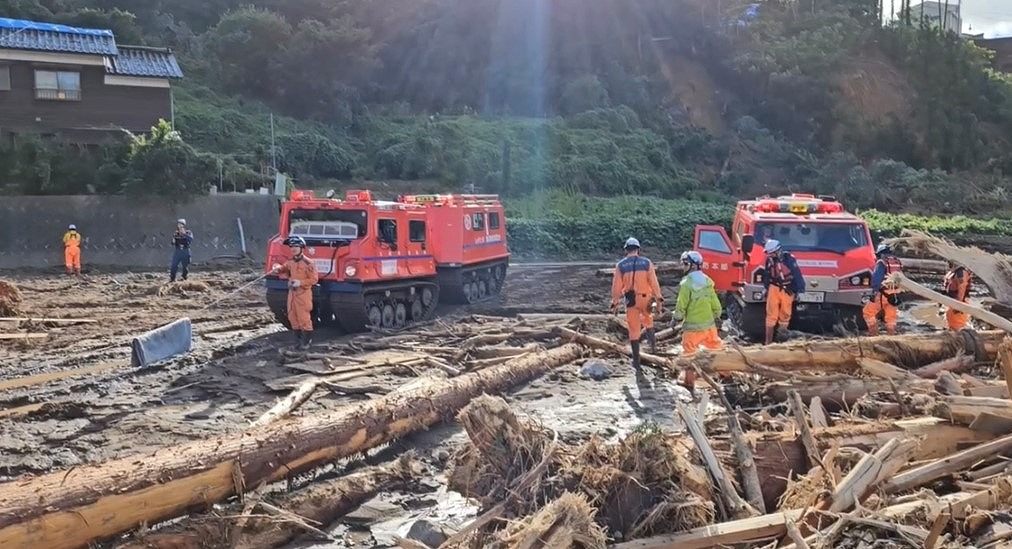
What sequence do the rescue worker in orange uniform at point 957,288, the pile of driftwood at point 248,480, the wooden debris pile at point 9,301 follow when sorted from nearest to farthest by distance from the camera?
1. the pile of driftwood at point 248,480
2. the rescue worker in orange uniform at point 957,288
3. the wooden debris pile at point 9,301

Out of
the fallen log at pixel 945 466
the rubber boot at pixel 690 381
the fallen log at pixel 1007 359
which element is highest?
the fallen log at pixel 1007 359

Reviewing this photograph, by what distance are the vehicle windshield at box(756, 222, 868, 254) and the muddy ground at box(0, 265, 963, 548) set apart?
2.46 metres

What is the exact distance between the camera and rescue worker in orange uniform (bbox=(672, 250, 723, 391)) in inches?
374

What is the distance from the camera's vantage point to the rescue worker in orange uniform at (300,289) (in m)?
12.1

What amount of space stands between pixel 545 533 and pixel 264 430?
2930mm

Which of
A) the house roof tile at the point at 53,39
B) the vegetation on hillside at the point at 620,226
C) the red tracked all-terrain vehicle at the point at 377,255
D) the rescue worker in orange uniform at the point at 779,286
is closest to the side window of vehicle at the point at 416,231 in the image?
the red tracked all-terrain vehicle at the point at 377,255

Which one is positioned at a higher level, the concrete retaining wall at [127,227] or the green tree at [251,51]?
the green tree at [251,51]

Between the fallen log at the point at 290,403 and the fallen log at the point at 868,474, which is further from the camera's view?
the fallen log at the point at 290,403

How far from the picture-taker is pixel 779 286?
1152 centimetres

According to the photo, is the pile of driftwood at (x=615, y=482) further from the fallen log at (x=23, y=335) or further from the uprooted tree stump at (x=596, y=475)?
the fallen log at (x=23, y=335)

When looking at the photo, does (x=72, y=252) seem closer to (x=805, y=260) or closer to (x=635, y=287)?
(x=635, y=287)

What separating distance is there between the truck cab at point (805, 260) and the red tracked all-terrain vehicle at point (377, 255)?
4.86 meters

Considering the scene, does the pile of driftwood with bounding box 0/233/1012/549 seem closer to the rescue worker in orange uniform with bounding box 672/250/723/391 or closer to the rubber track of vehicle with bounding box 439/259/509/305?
the rescue worker in orange uniform with bounding box 672/250/723/391


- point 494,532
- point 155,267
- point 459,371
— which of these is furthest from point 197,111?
point 494,532
